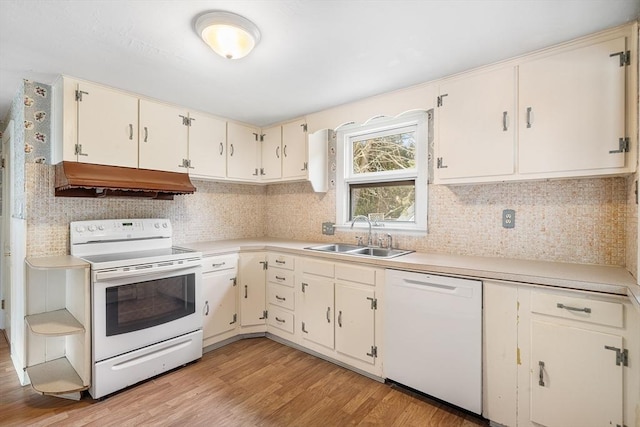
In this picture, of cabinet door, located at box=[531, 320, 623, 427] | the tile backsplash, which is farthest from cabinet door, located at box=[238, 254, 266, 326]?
cabinet door, located at box=[531, 320, 623, 427]

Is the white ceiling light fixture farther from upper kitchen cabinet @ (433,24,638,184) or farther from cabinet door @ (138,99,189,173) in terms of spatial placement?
upper kitchen cabinet @ (433,24,638,184)

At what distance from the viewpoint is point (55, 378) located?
2.14 metres

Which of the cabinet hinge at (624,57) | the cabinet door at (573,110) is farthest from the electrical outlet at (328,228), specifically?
the cabinet hinge at (624,57)

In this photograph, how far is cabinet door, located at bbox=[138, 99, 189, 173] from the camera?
2594 millimetres

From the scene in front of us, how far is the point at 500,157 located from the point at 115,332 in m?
2.80

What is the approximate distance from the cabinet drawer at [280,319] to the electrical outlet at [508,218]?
1.89 m

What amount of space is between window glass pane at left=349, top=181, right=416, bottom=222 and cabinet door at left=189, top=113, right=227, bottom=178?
1361mm

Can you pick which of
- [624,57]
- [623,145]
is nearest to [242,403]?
[623,145]

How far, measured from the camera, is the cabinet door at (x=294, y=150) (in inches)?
123

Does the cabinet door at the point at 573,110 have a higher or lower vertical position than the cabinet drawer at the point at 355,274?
higher

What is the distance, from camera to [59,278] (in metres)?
2.45

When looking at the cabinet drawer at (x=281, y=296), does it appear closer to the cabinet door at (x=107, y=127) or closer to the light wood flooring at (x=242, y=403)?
the light wood flooring at (x=242, y=403)

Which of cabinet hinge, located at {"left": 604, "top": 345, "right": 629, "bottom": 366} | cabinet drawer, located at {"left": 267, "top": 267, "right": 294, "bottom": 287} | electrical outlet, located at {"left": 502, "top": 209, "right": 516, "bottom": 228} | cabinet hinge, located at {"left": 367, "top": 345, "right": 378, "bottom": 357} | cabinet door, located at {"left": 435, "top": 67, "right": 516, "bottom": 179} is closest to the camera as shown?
cabinet hinge, located at {"left": 604, "top": 345, "right": 629, "bottom": 366}

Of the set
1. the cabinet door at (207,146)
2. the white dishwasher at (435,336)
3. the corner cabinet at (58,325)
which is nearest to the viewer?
the white dishwasher at (435,336)
